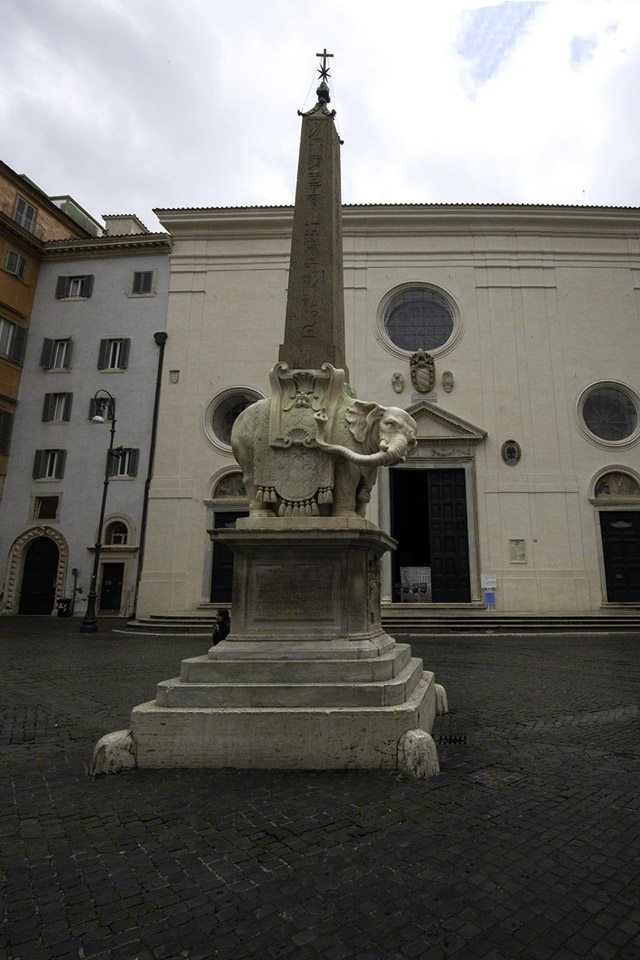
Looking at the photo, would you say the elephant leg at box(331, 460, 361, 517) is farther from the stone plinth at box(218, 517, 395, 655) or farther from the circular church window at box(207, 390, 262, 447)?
the circular church window at box(207, 390, 262, 447)

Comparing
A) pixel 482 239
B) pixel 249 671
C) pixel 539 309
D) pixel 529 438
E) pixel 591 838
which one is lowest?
pixel 591 838

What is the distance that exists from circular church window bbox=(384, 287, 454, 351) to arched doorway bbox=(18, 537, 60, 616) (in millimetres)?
14584

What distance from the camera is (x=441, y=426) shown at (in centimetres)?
1925

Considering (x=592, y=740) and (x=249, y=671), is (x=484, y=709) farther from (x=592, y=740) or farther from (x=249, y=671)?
(x=249, y=671)

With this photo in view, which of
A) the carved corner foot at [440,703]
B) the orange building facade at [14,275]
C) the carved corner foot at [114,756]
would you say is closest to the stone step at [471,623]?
the orange building facade at [14,275]

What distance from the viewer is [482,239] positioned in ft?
68.8

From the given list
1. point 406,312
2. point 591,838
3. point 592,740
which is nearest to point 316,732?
point 591,838

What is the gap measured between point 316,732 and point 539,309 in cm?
2034

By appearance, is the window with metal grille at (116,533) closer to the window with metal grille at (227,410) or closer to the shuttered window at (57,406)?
the shuttered window at (57,406)

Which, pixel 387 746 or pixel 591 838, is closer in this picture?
pixel 591 838

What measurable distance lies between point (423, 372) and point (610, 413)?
666 centimetres

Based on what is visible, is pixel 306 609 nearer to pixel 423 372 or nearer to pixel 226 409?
pixel 423 372

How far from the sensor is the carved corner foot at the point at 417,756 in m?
3.12

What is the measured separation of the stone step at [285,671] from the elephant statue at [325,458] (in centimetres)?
110
